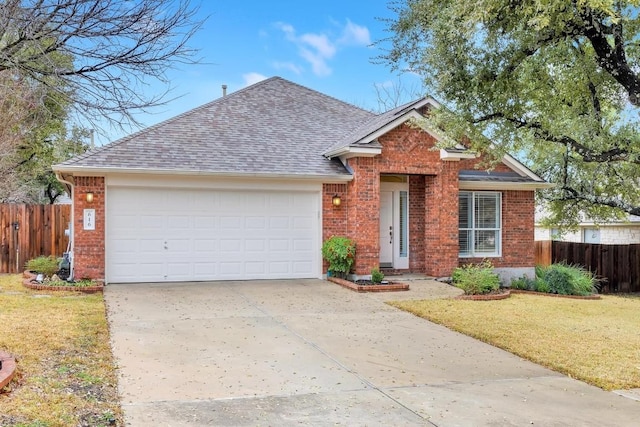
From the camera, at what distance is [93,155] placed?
1320 cm

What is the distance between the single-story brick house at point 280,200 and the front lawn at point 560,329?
3047mm

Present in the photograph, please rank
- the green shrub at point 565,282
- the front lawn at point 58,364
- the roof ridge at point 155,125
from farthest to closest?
the green shrub at point 565,282
the roof ridge at point 155,125
the front lawn at point 58,364

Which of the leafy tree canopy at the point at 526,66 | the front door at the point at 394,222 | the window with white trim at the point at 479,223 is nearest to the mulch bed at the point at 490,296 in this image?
the window with white trim at the point at 479,223

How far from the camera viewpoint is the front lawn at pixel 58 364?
4996mm

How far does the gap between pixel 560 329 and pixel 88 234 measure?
1018 cm

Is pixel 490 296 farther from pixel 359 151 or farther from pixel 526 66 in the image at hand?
pixel 526 66

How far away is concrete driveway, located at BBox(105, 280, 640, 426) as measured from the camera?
5.29m

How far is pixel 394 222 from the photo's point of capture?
51.8 ft

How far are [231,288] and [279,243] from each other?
210cm

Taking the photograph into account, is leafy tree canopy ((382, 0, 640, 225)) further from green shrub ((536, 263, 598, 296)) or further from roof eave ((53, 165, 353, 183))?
green shrub ((536, 263, 598, 296))

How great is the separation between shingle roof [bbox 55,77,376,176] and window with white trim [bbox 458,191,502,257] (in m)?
3.87

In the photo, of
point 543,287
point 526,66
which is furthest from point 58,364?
point 543,287

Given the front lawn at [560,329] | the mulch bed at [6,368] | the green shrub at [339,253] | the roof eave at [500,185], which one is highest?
the roof eave at [500,185]

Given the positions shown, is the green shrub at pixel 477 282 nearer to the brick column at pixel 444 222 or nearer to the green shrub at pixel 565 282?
the brick column at pixel 444 222
